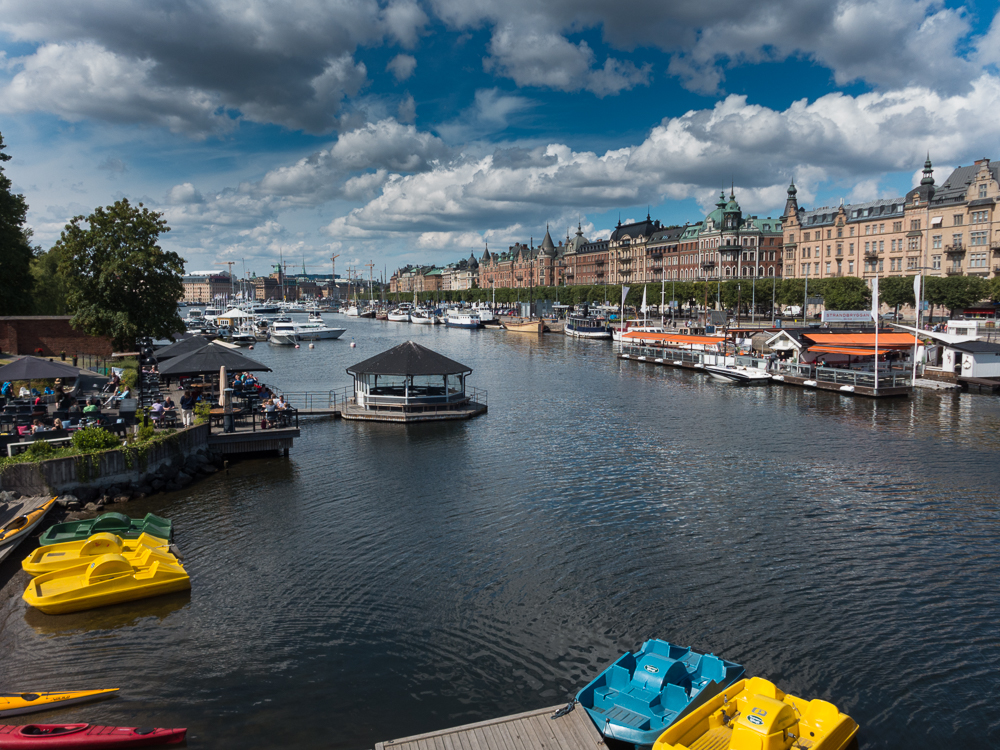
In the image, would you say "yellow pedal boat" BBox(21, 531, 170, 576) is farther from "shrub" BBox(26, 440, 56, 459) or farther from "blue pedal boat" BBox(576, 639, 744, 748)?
"blue pedal boat" BBox(576, 639, 744, 748)

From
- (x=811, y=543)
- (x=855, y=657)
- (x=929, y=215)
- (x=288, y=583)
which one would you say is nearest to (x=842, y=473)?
(x=811, y=543)

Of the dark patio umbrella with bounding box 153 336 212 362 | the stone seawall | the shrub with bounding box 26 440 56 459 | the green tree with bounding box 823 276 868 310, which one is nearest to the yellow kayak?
the stone seawall

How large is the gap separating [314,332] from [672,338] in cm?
5881

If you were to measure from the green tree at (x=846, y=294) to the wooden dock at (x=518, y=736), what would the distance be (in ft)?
357

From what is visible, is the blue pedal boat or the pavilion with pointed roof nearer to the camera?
the blue pedal boat

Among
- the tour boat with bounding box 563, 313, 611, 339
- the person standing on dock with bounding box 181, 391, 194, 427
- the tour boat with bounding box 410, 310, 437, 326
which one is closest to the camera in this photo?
the person standing on dock with bounding box 181, 391, 194, 427

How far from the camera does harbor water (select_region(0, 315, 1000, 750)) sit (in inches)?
528

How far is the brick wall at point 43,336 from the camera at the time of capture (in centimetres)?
5072

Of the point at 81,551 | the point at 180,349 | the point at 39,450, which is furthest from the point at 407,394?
the point at 81,551

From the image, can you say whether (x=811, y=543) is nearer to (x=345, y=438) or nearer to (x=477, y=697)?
(x=477, y=697)

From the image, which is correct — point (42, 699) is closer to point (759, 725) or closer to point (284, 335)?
point (759, 725)

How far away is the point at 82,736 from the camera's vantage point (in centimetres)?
1140

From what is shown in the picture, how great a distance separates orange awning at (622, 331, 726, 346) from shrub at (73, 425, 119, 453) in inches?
2386

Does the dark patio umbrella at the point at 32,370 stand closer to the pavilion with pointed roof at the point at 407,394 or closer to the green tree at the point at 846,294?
the pavilion with pointed roof at the point at 407,394
